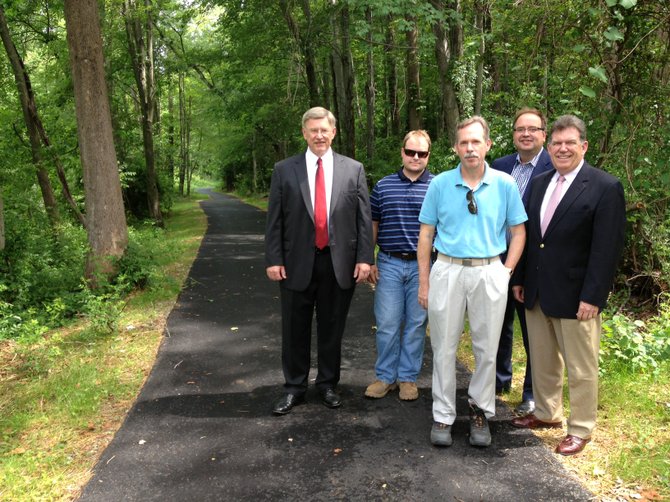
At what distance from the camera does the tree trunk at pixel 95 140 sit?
298 inches

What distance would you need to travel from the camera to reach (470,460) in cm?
352

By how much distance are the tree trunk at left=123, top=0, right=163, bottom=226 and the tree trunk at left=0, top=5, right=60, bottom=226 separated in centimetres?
417

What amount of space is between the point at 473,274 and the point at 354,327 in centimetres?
327

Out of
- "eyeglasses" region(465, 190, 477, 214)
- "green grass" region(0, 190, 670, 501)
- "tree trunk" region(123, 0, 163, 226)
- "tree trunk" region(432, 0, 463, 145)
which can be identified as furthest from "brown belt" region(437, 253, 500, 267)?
"tree trunk" region(123, 0, 163, 226)

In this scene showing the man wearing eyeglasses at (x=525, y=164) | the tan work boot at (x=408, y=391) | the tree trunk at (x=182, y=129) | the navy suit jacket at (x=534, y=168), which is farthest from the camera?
the tree trunk at (x=182, y=129)

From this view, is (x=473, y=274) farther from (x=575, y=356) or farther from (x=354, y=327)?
(x=354, y=327)

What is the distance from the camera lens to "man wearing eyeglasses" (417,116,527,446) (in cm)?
358

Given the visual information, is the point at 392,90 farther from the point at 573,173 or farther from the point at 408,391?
the point at 573,173

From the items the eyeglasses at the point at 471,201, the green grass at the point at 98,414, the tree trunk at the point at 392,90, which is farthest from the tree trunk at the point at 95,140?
the tree trunk at the point at 392,90

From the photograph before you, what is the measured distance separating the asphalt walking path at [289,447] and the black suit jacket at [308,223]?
1.09m

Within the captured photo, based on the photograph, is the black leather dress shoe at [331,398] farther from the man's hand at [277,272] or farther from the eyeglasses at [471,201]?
the eyeglasses at [471,201]

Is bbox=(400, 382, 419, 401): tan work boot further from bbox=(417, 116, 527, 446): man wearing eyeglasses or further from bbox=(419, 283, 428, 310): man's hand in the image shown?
bbox=(419, 283, 428, 310): man's hand

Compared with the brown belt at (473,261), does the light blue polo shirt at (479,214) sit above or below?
above

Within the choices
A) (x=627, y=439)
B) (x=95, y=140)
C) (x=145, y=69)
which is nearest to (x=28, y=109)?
(x=95, y=140)
